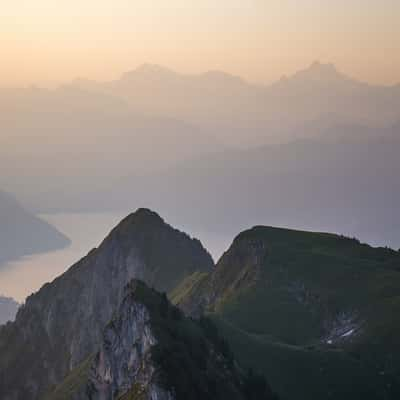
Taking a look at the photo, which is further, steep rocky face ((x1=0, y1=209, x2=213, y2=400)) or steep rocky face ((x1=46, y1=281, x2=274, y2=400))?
steep rocky face ((x1=0, y1=209, x2=213, y2=400))

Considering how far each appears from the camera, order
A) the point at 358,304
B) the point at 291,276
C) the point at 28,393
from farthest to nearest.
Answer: the point at 28,393, the point at 291,276, the point at 358,304

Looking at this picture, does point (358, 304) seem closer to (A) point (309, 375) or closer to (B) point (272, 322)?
(B) point (272, 322)

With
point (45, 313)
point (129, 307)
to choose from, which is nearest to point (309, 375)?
point (129, 307)

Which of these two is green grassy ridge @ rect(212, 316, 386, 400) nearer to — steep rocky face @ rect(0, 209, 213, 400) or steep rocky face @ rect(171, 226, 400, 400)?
steep rocky face @ rect(171, 226, 400, 400)

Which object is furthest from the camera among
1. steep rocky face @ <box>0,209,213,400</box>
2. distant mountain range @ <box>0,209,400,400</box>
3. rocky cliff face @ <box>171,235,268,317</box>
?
steep rocky face @ <box>0,209,213,400</box>

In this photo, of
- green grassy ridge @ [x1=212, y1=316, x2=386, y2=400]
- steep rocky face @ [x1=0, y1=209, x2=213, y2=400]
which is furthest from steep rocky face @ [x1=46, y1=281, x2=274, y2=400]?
steep rocky face @ [x1=0, y1=209, x2=213, y2=400]

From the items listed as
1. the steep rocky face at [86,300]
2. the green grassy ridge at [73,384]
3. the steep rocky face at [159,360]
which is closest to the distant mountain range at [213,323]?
the steep rocky face at [159,360]

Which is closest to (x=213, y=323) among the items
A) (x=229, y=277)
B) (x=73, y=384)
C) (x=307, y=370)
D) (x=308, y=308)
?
(x=307, y=370)
